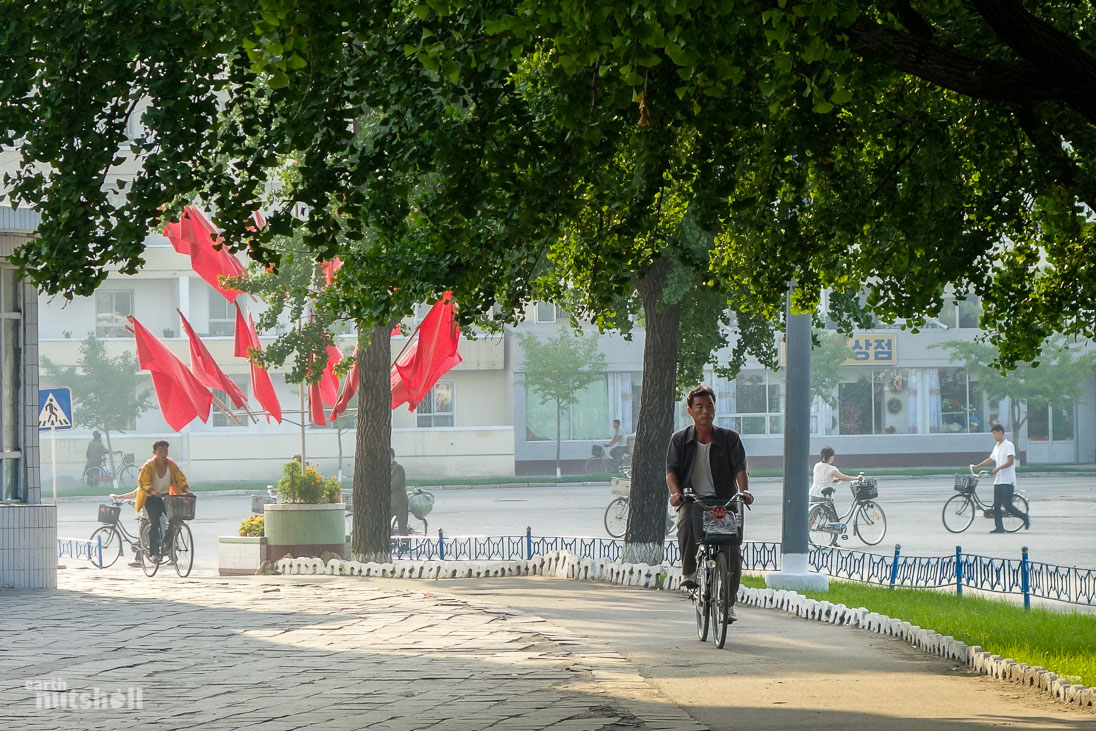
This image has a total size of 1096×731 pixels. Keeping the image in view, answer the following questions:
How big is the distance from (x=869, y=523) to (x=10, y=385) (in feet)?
48.2

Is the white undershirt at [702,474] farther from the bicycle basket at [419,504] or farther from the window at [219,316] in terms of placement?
the window at [219,316]

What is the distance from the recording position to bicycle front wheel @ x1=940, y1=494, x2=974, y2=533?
84.4 feet

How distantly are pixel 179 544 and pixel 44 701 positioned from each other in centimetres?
1253

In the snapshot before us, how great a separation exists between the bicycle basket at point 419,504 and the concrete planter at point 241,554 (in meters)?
5.72

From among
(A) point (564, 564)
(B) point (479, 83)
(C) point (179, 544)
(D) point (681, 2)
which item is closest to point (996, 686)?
(B) point (479, 83)

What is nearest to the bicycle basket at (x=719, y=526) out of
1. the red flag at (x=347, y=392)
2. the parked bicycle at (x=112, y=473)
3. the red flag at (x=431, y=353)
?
the red flag at (x=431, y=353)

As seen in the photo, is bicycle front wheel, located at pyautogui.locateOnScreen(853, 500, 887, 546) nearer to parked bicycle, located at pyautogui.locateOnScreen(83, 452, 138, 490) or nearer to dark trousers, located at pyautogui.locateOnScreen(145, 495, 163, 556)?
dark trousers, located at pyautogui.locateOnScreen(145, 495, 163, 556)

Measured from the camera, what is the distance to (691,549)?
10.9 metres

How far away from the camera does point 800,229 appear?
10.3 metres

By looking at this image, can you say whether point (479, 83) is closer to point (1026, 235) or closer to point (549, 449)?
point (1026, 235)

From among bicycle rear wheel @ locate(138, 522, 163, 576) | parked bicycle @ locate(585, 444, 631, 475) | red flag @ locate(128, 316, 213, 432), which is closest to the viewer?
bicycle rear wheel @ locate(138, 522, 163, 576)

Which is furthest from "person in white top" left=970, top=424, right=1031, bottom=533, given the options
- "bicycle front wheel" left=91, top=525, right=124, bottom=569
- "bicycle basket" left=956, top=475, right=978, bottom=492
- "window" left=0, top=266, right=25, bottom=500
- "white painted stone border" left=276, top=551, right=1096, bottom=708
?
"window" left=0, top=266, right=25, bottom=500

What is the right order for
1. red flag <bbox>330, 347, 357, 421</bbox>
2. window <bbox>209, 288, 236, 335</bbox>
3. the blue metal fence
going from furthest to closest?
window <bbox>209, 288, 236, 335</bbox>
red flag <bbox>330, 347, 357, 421</bbox>
the blue metal fence

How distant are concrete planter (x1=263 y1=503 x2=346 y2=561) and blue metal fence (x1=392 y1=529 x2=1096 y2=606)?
1726 mm
